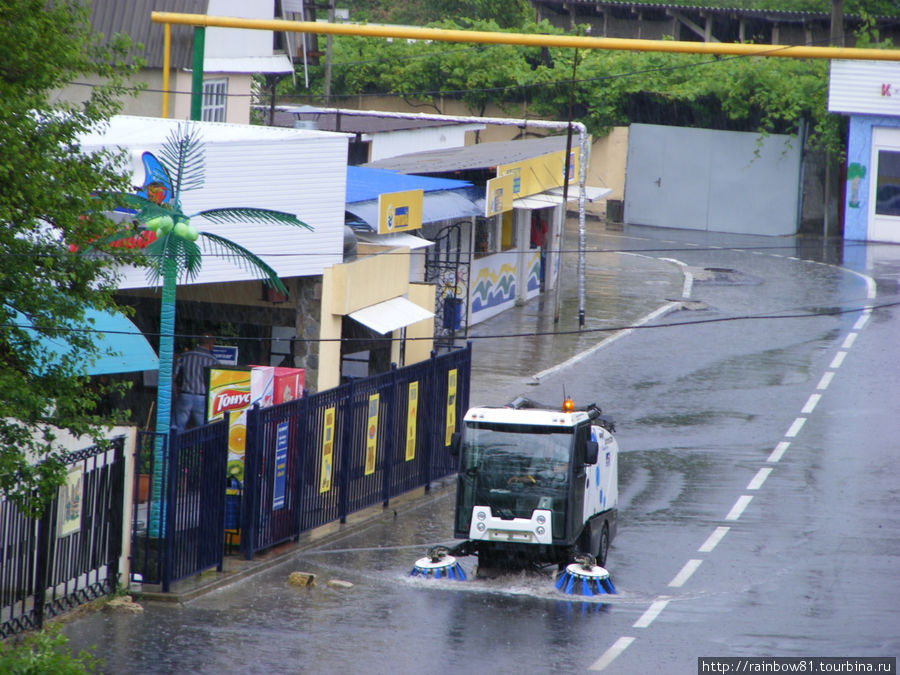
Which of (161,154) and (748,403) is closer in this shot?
(161,154)

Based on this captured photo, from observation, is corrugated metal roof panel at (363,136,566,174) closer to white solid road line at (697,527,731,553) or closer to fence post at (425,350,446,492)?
fence post at (425,350,446,492)

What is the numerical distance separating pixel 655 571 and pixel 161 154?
8.11 metres

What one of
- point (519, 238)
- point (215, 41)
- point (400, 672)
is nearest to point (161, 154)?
point (400, 672)

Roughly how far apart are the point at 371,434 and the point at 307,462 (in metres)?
1.78

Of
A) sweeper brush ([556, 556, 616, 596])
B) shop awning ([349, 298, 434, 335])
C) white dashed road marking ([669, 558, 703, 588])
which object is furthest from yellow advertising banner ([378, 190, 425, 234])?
sweeper brush ([556, 556, 616, 596])

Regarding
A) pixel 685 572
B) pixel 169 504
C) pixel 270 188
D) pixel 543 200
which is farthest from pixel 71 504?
pixel 543 200

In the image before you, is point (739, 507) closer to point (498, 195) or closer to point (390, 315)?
point (390, 315)

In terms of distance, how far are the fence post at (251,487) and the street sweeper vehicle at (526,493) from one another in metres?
1.95

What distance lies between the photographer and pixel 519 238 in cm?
3509

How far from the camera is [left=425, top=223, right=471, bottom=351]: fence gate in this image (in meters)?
30.1

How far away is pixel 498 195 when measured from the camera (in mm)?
29406

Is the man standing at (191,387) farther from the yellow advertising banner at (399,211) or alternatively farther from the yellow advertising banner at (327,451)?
the yellow advertising banner at (399,211)

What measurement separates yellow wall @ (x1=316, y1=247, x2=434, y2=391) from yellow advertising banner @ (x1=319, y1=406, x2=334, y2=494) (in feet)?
8.72

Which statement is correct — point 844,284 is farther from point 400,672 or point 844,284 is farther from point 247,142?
point 400,672
